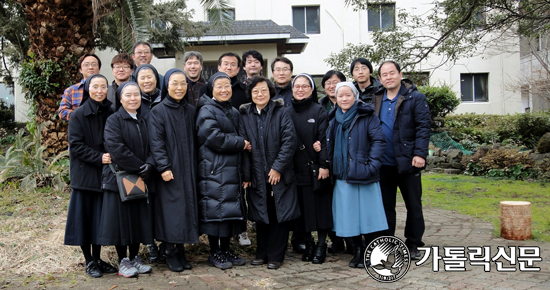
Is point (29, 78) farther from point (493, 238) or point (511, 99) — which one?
point (511, 99)

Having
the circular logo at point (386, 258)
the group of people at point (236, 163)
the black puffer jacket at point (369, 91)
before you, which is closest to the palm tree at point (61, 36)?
the group of people at point (236, 163)

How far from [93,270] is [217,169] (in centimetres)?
156

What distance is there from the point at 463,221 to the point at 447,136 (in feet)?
26.0

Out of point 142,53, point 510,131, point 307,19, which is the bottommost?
point 510,131

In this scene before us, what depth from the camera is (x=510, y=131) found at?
14586 mm

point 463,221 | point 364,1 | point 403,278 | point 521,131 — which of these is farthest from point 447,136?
point 403,278

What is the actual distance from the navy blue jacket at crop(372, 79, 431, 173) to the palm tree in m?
4.56

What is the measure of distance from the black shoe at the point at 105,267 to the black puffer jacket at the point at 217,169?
1.02 meters

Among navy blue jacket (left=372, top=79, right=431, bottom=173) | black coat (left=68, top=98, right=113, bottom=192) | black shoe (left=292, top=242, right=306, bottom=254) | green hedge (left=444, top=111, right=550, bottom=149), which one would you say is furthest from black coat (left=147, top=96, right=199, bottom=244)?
green hedge (left=444, top=111, right=550, bottom=149)

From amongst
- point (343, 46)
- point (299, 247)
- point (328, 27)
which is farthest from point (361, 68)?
point (328, 27)

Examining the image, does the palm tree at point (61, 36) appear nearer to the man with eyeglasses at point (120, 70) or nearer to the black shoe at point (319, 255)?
the man with eyeglasses at point (120, 70)

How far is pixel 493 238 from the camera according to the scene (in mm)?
5871

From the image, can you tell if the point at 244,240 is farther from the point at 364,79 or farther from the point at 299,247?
the point at 364,79

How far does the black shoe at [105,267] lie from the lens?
4.46 meters
